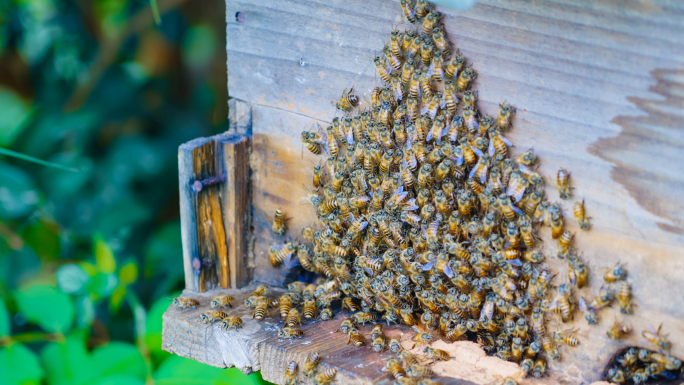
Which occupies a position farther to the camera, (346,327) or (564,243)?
(346,327)

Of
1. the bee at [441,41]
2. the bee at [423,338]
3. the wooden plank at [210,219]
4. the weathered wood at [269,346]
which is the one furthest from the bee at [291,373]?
the bee at [441,41]

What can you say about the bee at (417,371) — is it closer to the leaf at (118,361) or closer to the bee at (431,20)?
the bee at (431,20)

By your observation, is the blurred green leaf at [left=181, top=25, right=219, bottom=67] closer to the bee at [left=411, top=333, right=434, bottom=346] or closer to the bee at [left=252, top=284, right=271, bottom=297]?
the bee at [left=252, top=284, right=271, bottom=297]

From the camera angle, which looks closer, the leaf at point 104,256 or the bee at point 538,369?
the bee at point 538,369

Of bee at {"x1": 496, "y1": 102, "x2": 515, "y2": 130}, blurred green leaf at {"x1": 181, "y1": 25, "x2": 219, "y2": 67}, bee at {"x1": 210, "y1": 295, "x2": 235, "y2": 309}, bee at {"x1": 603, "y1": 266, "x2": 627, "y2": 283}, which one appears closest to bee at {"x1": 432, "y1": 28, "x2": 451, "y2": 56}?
bee at {"x1": 496, "y1": 102, "x2": 515, "y2": 130}

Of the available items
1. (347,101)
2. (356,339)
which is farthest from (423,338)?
(347,101)

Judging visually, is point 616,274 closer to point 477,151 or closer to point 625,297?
point 625,297
